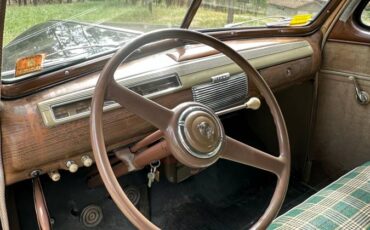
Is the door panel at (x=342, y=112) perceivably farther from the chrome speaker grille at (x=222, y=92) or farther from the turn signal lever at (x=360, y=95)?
the chrome speaker grille at (x=222, y=92)

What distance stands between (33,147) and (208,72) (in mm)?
746

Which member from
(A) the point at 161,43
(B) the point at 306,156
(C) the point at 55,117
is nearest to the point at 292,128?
(B) the point at 306,156

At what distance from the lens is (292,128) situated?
2453mm

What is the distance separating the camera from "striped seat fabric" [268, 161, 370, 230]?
1.35 metres

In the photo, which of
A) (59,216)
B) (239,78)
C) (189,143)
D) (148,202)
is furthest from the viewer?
(148,202)

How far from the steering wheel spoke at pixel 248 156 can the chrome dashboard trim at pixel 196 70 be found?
374mm

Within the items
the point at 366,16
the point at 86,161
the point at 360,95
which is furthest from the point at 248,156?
the point at 366,16

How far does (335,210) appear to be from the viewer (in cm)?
142

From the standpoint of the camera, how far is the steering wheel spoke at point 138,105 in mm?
1064

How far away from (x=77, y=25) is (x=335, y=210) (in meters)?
1.19

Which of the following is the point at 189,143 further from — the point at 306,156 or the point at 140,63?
the point at 306,156

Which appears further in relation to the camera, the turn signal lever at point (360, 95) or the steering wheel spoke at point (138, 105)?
the turn signal lever at point (360, 95)

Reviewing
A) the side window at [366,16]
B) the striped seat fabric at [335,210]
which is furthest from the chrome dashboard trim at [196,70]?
the striped seat fabric at [335,210]

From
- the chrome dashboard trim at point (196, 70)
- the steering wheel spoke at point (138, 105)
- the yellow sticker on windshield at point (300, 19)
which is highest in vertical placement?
the steering wheel spoke at point (138, 105)
